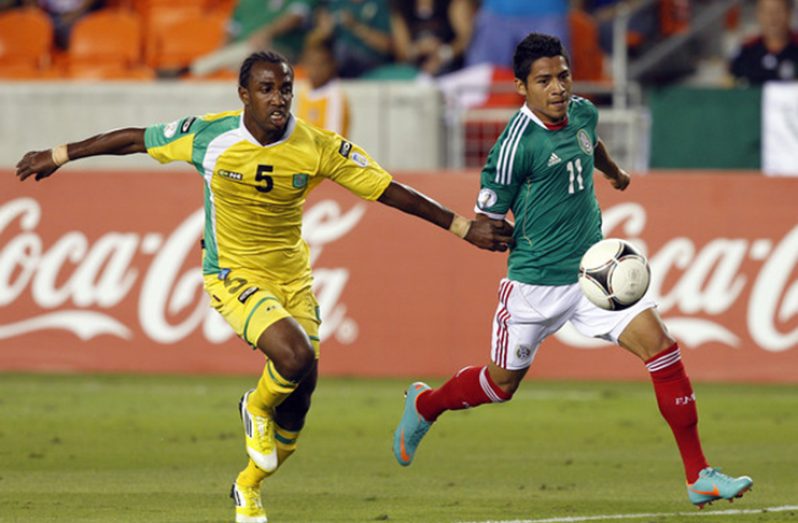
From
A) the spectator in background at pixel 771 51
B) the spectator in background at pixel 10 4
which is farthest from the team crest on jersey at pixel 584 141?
the spectator in background at pixel 10 4

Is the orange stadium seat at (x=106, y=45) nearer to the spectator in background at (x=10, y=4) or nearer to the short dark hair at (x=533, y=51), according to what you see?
the spectator in background at (x=10, y=4)

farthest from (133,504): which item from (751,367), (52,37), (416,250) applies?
(52,37)

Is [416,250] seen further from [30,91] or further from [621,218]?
[30,91]

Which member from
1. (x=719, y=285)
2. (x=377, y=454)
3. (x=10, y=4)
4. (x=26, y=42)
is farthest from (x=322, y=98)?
(x=10, y=4)

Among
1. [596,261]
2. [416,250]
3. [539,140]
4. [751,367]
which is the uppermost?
[539,140]

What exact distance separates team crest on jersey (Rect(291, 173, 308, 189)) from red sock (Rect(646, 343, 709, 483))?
77.8 inches

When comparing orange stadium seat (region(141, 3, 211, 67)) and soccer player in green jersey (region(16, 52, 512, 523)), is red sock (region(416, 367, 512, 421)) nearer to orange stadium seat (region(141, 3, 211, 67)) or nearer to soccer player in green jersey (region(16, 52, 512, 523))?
soccer player in green jersey (region(16, 52, 512, 523))

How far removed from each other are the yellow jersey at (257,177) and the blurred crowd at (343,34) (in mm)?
7215

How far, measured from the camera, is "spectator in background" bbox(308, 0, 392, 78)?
17.8m

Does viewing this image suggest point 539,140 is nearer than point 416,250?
Yes

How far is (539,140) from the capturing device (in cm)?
812

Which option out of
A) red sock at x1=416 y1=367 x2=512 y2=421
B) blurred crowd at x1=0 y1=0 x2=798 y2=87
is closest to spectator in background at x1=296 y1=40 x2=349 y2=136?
blurred crowd at x1=0 y1=0 x2=798 y2=87

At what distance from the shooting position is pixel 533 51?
26.6 feet

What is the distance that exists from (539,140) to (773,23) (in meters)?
8.71
